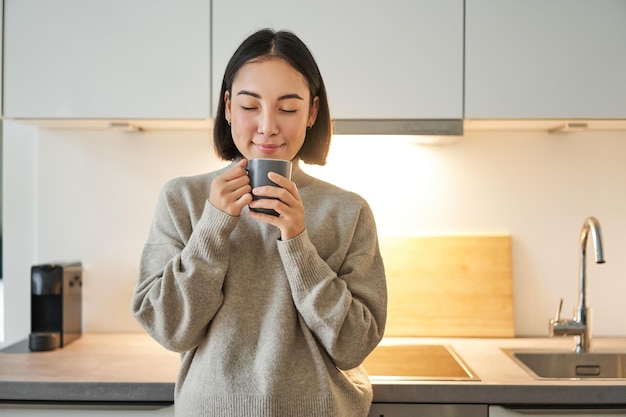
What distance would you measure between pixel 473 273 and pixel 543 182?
35 centimetres

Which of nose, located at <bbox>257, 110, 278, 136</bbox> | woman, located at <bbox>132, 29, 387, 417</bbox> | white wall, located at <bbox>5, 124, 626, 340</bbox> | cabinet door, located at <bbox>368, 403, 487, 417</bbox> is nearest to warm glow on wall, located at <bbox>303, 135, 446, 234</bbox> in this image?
white wall, located at <bbox>5, 124, 626, 340</bbox>

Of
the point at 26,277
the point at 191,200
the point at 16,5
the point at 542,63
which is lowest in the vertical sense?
the point at 26,277

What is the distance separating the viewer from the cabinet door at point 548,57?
5.45 ft

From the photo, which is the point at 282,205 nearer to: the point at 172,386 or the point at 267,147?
the point at 267,147

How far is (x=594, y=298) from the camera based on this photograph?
201cm

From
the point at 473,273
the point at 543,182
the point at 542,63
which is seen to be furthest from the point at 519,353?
the point at 542,63

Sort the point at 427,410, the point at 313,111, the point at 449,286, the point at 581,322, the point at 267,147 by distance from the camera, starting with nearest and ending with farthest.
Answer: the point at 267,147 → the point at 313,111 → the point at 427,410 → the point at 581,322 → the point at 449,286

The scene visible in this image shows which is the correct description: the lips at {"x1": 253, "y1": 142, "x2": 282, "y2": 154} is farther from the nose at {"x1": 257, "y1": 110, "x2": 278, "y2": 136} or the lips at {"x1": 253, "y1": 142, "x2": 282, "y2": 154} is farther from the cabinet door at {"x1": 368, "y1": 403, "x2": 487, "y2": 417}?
the cabinet door at {"x1": 368, "y1": 403, "x2": 487, "y2": 417}

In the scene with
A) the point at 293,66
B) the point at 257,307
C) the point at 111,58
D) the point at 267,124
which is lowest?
the point at 257,307

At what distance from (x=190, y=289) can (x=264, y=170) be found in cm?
23

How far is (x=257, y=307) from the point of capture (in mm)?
1138

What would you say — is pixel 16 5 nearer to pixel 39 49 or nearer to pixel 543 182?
pixel 39 49

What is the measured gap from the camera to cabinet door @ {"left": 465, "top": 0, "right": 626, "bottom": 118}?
1661mm

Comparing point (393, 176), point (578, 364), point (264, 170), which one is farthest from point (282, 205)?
point (578, 364)
